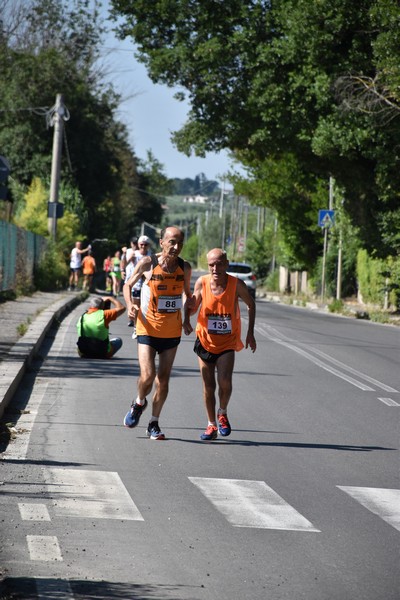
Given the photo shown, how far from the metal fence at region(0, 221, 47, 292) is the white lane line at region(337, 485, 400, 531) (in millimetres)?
20056

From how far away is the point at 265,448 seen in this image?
33.3 ft

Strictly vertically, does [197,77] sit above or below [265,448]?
above

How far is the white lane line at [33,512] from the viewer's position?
22.8 feet

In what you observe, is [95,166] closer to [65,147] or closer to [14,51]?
[65,147]

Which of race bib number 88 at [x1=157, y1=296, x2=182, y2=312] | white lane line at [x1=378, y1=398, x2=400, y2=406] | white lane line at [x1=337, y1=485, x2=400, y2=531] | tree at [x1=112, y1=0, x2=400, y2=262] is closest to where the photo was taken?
white lane line at [x1=337, y1=485, x2=400, y2=531]

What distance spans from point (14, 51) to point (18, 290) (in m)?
28.3

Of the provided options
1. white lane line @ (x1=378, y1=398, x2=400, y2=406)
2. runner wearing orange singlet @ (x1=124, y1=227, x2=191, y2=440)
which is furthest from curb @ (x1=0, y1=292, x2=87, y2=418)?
white lane line @ (x1=378, y1=398, x2=400, y2=406)

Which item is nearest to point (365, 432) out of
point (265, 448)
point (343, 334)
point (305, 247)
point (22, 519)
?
point (265, 448)

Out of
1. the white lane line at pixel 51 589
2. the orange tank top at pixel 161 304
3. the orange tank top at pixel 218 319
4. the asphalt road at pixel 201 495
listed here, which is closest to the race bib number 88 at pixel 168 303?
the orange tank top at pixel 161 304

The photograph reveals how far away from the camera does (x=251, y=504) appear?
25.3ft

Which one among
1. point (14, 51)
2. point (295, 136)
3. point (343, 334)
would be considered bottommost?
point (343, 334)

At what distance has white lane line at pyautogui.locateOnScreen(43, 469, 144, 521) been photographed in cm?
723

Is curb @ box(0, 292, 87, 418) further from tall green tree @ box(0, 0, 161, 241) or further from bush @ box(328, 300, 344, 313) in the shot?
tall green tree @ box(0, 0, 161, 241)

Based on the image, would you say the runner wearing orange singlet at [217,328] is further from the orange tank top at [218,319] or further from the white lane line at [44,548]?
the white lane line at [44,548]
